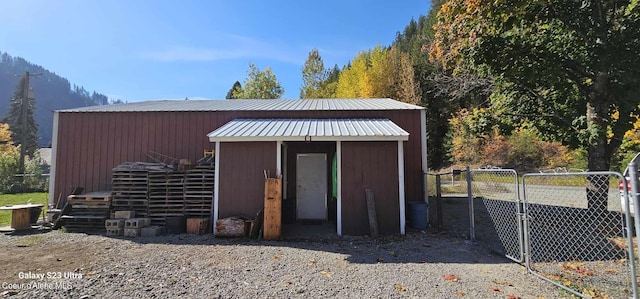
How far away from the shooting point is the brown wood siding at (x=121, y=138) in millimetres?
10156

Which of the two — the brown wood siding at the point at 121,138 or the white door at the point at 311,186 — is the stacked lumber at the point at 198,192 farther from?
the white door at the point at 311,186

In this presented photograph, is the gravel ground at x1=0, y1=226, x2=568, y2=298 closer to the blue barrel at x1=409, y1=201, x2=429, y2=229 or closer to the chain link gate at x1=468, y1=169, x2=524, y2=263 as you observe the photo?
the chain link gate at x1=468, y1=169, x2=524, y2=263

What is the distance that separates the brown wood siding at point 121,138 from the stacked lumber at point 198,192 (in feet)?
5.57

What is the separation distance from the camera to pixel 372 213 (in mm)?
7676

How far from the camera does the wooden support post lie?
24.7ft

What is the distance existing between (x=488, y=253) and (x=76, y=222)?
9322 mm

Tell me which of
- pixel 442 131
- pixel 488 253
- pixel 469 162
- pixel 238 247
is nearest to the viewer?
pixel 488 253

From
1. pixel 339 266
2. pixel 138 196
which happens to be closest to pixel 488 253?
pixel 339 266

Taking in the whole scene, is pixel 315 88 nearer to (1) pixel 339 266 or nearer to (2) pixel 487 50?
(2) pixel 487 50

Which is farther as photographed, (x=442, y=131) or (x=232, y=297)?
(x=442, y=131)

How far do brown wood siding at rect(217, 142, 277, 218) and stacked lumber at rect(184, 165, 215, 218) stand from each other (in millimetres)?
581

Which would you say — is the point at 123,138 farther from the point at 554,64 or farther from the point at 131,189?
the point at 554,64

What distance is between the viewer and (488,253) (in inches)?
242

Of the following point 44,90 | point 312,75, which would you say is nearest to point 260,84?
point 312,75
